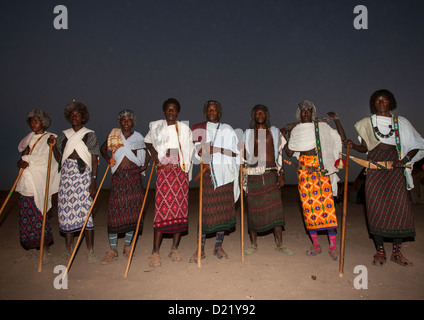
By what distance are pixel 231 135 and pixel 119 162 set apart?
186 centimetres

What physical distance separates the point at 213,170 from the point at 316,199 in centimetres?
175

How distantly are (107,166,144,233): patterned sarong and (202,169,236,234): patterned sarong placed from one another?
1.13 metres

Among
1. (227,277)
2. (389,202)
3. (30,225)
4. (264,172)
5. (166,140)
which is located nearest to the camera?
(227,277)

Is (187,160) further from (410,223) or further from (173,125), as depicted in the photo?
(410,223)

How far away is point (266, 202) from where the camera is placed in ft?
15.7

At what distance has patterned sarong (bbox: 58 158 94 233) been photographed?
4.38 m

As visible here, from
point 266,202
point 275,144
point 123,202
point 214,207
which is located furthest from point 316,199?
point 123,202

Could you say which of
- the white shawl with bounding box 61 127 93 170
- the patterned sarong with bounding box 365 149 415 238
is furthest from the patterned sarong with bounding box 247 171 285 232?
the white shawl with bounding box 61 127 93 170

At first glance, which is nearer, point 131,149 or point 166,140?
point 166,140

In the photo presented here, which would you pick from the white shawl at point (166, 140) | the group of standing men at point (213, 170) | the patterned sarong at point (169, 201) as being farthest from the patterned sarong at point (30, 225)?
the white shawl at point (166, 140)

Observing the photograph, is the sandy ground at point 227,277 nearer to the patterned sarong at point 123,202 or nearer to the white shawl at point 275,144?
the patterned sarong at point 123,202

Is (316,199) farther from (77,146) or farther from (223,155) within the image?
(77,146)

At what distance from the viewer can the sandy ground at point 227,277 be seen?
3340 millimetres

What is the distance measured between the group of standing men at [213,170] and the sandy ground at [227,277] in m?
0.25
